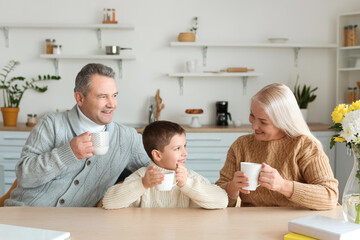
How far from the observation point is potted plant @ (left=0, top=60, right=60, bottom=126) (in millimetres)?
4723

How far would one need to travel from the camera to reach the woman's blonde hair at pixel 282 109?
2023 mm

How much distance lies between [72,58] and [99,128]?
8.78 ft

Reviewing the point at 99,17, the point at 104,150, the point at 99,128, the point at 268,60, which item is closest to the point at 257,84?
the point at 268,60

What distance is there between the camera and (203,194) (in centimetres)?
185

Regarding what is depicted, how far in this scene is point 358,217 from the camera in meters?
→ 1.59

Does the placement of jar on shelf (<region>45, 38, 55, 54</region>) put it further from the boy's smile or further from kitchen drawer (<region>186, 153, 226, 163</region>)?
the boy's smile

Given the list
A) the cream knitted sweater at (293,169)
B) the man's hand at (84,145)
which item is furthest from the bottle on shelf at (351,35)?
the man's hand at (84,145)

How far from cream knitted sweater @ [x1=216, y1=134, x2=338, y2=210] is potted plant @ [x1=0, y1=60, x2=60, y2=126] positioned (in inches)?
123

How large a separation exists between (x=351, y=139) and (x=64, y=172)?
4.43ft

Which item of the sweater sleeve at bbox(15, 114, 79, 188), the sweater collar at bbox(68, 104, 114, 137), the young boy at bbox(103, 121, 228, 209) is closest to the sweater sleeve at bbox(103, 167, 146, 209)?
the young boy at bbox(103, 121, 228, 209)

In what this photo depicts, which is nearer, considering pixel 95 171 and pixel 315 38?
pixel 95 171

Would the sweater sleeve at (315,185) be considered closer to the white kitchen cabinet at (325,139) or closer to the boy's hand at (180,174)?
the boy's hand at (180,174)

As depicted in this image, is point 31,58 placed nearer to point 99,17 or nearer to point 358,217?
point 99,17

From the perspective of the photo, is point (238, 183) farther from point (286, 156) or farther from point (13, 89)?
point (13, 89)
